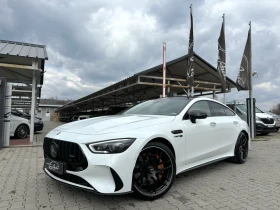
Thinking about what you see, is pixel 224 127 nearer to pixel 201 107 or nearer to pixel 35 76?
pixel 201 107

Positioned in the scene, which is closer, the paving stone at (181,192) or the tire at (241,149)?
the paving stone at (181,192)

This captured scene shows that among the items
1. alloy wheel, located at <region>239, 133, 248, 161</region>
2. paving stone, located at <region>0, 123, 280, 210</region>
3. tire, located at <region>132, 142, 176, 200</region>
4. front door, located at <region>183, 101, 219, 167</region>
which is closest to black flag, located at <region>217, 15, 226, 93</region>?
alloy wheel, located at <region>239, 133, 248, 161</region>

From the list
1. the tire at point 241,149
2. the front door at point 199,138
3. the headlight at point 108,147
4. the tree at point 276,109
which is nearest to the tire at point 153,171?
the headlight at point 108,147

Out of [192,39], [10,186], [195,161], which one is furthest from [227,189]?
[192,39]

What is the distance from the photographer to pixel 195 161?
416cm

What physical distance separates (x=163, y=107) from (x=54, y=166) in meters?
2.16

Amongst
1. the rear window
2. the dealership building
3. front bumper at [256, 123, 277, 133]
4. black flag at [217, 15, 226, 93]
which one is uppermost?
black flag at [217, 15, 226, 93]

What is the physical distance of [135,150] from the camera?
121 inches

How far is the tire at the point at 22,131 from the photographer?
10.6m

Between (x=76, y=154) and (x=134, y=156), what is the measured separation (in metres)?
0.73

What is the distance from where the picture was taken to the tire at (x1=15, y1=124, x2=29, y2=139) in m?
10.6

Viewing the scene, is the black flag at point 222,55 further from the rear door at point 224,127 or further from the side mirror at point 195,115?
the side mirror at point 195,115

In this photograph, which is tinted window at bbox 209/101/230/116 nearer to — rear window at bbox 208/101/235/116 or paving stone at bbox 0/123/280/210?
rear window at bbox 208/101/235/116

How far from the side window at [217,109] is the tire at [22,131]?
28.9ft
